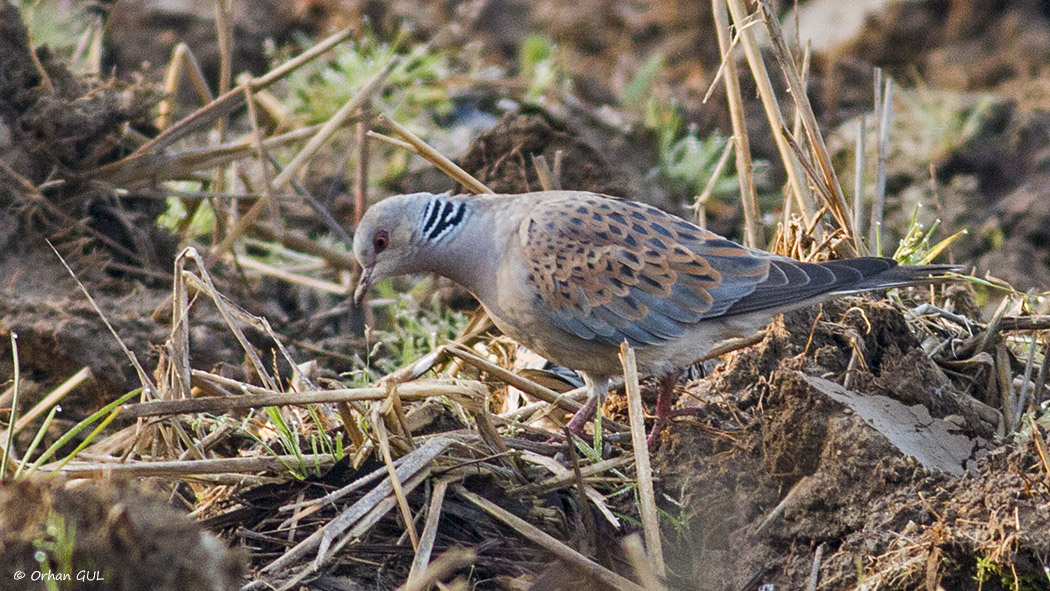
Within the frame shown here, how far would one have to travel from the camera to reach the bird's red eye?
455 centimetres

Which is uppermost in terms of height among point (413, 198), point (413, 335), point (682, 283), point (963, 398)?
point (413, 198)

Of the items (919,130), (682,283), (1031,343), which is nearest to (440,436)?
(682,283)

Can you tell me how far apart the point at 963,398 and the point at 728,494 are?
38.8 inches

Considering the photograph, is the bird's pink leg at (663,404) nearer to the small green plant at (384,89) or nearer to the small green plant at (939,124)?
the small green plant at (384,89)

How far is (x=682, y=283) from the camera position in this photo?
14.5ft

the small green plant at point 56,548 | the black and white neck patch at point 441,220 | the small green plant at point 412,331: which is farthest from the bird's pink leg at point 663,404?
the small green plant at point 56,548

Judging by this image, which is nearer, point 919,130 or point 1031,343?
point 1031,343

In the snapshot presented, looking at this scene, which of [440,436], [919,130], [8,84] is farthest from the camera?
[919,130]

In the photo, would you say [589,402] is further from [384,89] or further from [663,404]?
[384,89]

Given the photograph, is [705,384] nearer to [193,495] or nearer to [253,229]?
[193,495]

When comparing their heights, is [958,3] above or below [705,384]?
above

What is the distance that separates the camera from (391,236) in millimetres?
4574

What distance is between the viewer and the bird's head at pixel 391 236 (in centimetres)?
455

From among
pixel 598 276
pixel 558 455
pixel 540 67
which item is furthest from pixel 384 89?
pixel 558 455
